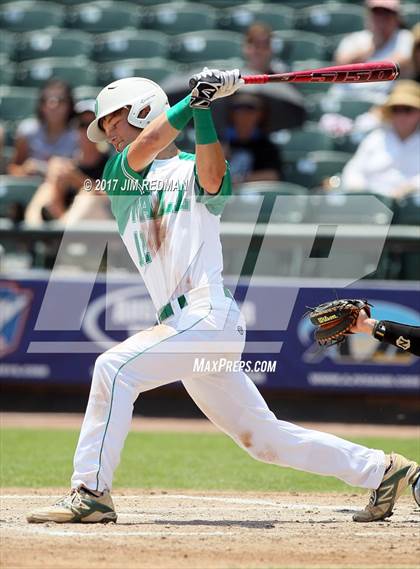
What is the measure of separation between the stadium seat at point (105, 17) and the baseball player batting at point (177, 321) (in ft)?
30.0

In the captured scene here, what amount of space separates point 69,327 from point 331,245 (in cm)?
236

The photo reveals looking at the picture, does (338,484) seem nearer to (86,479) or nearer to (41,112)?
(86,479)

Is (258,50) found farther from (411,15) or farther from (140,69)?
(411,15)

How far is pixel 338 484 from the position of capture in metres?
7.03

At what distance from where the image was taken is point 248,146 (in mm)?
10492

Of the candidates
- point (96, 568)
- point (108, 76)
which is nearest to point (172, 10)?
point (108, 76)

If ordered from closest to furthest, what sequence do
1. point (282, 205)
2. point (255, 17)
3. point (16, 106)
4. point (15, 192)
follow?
point (282, 205), point (15, 192), point (16, 106), point (255, 17)

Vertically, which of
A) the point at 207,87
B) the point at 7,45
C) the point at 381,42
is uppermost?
the point at 207,87

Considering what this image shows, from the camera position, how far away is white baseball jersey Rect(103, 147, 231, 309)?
199 inches

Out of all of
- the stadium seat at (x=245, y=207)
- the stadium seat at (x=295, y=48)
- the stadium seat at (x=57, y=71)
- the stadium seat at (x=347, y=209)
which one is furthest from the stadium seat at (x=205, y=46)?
the stadium seat at (x=347, y=209)

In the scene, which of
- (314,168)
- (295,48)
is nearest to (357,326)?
(314,168)

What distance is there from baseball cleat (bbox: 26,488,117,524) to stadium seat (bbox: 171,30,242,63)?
8682mm

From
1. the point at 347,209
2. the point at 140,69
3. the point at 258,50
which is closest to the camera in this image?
the point at 347,209

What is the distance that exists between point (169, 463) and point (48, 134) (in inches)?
187
